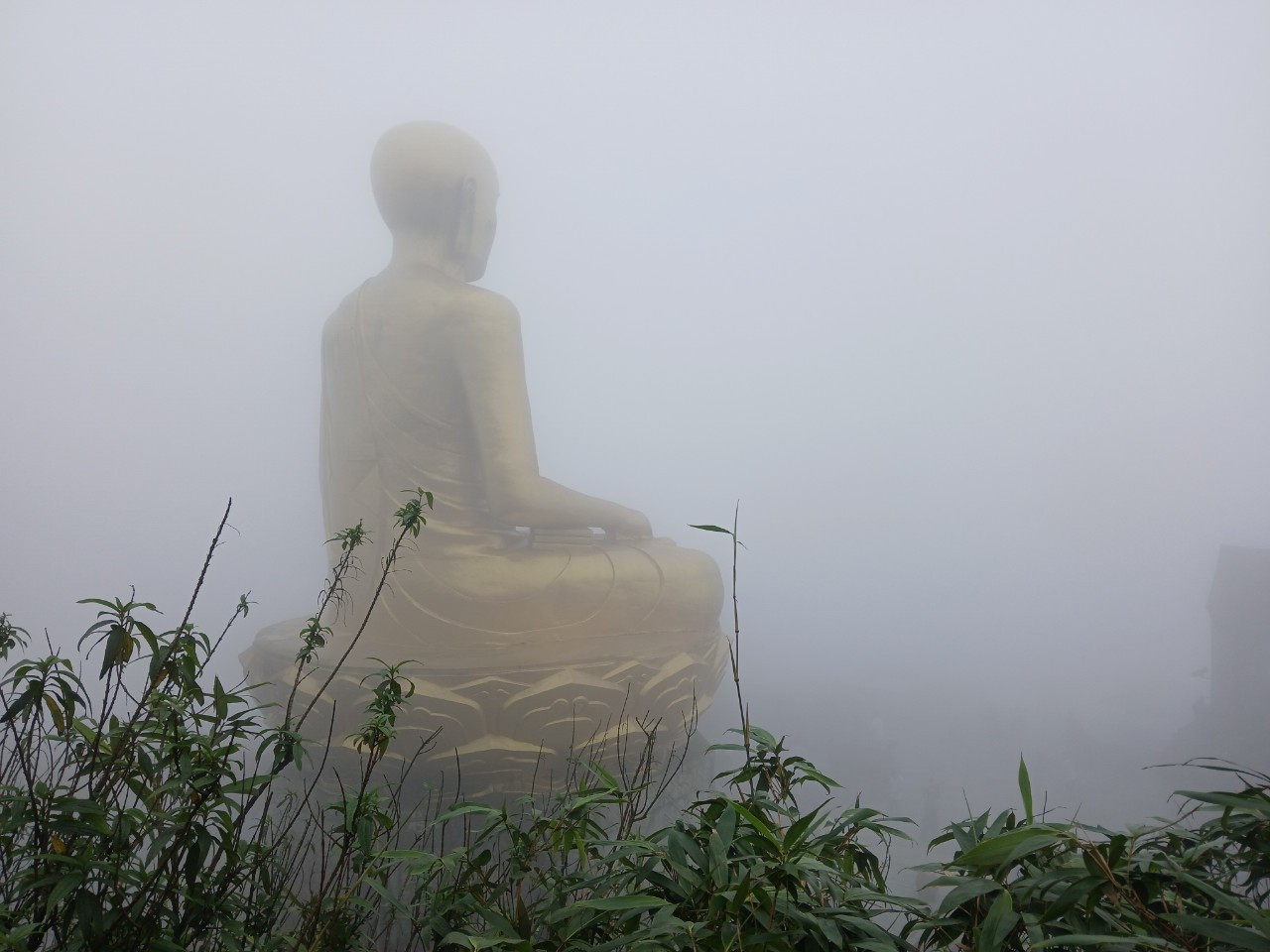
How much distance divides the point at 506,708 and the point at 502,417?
0.83 m

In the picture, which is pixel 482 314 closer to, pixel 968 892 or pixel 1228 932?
pixel 968 892

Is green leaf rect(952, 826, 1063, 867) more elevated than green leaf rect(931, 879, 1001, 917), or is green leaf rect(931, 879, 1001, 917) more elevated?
green leaf rect(952, 826, 1063, 867)

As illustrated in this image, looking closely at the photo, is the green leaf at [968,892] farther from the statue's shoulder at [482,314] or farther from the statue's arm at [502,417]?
the statue's shoulder at [482,314]

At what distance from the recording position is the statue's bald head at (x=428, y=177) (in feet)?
8.23

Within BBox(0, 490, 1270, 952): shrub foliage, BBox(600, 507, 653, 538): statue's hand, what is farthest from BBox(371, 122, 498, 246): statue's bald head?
BBox(0, 490, 1270, 952): shrub foliage

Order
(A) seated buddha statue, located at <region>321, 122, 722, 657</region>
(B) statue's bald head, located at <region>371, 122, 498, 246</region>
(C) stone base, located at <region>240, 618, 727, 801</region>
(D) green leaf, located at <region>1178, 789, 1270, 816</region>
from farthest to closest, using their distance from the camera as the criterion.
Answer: (B) statue's bald head, located at <region>371, 122, 498, 246</region> → (A) seated buddha statue, located at <region>321, 122, 722, 657</region> → (C) stone base, located at <region>240, 618, 727, 801</region> → (D) green leaf, located at <region>1178, 789, 1270, 816</region>

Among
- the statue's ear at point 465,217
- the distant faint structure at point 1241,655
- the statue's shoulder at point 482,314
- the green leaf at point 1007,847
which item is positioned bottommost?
the distant faint structure at point 1241,655

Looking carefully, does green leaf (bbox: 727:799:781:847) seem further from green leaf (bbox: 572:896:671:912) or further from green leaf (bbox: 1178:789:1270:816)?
green leaf (bbox: 1178:789:1270:816)

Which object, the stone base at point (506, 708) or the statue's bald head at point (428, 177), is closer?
the stone base at point (506, 708)

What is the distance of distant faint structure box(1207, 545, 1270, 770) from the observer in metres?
2.60

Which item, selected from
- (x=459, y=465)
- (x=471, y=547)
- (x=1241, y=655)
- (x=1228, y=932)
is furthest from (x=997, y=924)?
(x=1241, y=655)

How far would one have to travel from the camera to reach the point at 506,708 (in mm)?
2129

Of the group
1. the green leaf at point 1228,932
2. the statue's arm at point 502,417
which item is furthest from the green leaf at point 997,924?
the statue's arm at point 502,417

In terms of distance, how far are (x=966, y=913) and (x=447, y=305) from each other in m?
2.12
